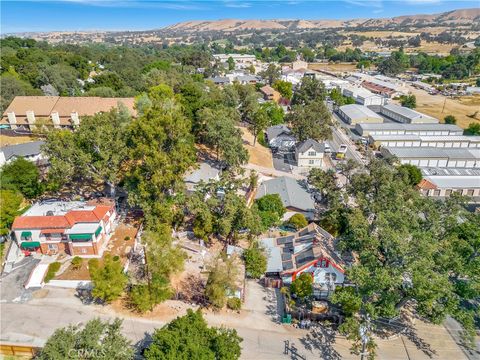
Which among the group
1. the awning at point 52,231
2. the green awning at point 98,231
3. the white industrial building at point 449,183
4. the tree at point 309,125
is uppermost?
the tree at point 309,125

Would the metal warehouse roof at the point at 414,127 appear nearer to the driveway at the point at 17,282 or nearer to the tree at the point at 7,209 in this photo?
the tree at the point at 7,209

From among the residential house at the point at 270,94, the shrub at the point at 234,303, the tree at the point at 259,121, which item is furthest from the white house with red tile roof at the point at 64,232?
the residential house at the point at 270,94

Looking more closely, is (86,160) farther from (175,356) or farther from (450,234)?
(450,234)

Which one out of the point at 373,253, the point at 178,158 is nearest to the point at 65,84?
the point at 178,158

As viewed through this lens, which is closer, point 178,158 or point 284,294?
point 284,294

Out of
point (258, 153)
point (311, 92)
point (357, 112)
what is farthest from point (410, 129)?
point (258, 153)

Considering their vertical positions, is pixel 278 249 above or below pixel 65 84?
below

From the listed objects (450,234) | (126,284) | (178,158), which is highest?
(178,158)
